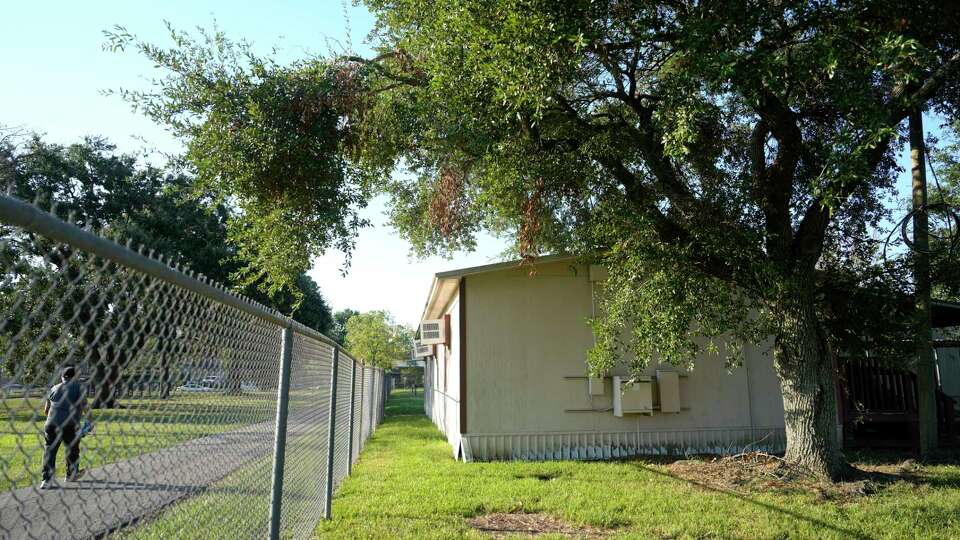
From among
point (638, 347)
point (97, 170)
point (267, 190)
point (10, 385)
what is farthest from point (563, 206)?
point (97, 170)

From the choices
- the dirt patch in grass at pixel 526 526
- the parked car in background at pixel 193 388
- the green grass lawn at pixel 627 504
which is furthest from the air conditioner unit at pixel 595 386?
the parked car in background at pixel 193 388

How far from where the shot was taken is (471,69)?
7.60m

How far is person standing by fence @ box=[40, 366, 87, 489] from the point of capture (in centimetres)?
163

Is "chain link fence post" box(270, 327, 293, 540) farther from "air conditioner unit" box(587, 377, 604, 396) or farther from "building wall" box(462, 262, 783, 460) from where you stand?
"air conditioner unit" box(587, 377, 604, 396)

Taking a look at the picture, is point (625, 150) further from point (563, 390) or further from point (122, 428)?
point (122, 428)

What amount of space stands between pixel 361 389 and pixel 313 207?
12.2ft

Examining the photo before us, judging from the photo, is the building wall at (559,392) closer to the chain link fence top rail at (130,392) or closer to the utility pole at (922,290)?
the utility pole at (922,290)

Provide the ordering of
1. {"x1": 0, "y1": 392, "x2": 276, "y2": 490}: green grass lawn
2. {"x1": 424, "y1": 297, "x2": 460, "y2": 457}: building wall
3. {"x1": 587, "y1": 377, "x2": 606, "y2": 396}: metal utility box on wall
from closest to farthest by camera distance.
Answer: {"x1": 0, "y1": 392, "x2": 276, "y2": 490}: green grass lawn < {"x1": 587, "y1": 377, "x2": 606, "y2": 396}: metal utility box on wall < {"x1": 424, "y1": 297, "x2": 460, "y2": 457}: building wall

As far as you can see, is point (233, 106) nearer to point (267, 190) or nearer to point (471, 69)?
point (267, 190)

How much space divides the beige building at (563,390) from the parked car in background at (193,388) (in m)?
8.79

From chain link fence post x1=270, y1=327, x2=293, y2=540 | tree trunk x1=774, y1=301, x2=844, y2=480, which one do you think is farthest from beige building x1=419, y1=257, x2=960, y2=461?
chain link fence post x1=270, y1=327, x2=293, y2=540

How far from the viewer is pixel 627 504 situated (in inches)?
298

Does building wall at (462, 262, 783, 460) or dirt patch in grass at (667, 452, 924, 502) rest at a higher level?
building wall at (462, 262, 783, 460)

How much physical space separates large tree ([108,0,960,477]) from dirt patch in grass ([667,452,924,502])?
0.97 feet
